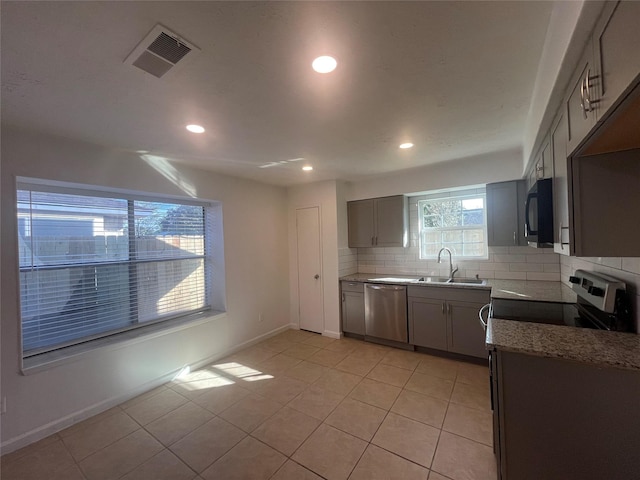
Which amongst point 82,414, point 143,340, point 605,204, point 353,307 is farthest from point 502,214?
point 82,414

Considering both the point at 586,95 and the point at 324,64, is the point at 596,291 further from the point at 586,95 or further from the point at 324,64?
the point at 324,64

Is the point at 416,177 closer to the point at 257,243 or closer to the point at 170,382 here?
the point at 257,243

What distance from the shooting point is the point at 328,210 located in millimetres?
4105

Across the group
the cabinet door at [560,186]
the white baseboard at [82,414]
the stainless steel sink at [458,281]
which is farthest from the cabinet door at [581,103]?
the white baseboard at [82,414]

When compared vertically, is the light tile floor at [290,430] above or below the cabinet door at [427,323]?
below

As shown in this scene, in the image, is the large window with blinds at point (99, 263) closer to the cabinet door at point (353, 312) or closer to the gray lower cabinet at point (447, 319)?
the cabinet door at point (353, 312)

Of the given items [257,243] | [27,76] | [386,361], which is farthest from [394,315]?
[27,76]

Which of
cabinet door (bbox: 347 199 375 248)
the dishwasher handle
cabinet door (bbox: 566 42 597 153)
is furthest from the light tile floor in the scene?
cabinet door (bbox: 566 42 597 153)

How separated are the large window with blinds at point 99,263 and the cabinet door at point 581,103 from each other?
3572mm

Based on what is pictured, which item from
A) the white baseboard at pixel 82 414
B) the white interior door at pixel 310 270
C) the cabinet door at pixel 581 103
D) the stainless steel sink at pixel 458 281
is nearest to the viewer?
the cabinet door at pixel 581 103

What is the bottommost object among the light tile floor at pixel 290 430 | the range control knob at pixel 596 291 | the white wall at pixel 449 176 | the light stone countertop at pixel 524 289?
the light tile floor at pixel 290 430

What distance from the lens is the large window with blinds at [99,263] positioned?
7.32 ft

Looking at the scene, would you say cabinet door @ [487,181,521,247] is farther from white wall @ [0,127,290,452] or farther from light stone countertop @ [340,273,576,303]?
white wall @ [0,127,290,452]

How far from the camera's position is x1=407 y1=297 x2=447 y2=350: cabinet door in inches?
125
